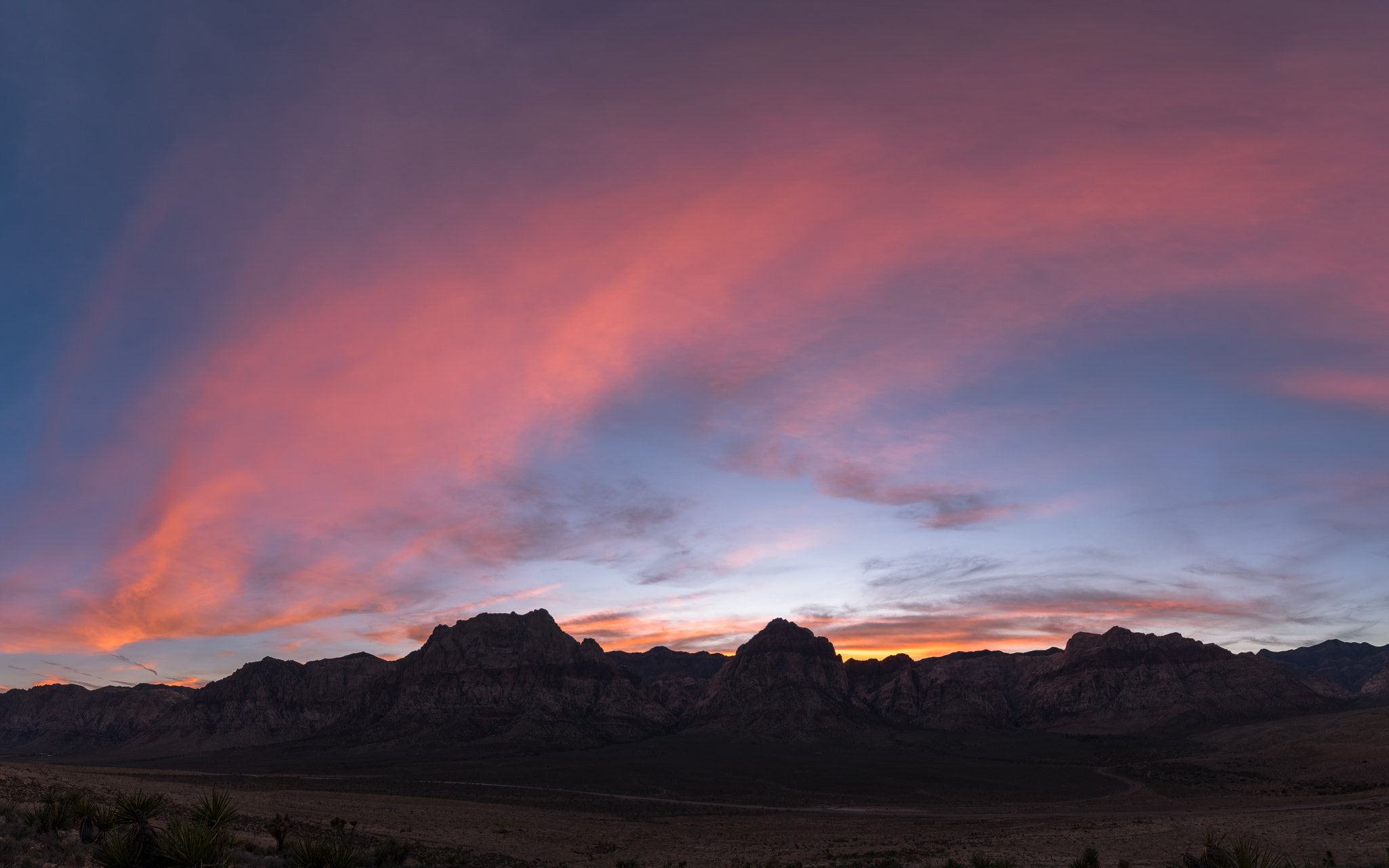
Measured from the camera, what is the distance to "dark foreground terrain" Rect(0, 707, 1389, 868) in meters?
38.7

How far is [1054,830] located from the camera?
49.8 metres

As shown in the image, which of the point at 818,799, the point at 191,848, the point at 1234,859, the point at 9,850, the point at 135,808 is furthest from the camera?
the point at 818,799

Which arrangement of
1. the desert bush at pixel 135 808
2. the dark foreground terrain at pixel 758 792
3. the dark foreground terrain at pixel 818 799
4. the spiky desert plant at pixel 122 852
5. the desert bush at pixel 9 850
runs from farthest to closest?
the dark foreground terrain at pixel 818 799, the dark foreground terrain at pixel 758 792, the desert bush at pixel 135 808, the desert bush at pixel 9 850, the spiky desert plant at pixel 122 852

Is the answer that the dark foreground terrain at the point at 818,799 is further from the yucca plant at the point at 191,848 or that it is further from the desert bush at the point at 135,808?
the yucca plant at the point at 191,848

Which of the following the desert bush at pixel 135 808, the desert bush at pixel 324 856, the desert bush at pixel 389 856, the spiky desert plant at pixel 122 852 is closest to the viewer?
the spiky desert plant at pixel 122 852

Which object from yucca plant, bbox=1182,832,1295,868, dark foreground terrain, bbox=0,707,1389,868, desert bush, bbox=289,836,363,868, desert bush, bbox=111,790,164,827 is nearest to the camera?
yucca plant, bbox=1182,832,1295,868

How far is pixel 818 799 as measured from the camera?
8019 cm

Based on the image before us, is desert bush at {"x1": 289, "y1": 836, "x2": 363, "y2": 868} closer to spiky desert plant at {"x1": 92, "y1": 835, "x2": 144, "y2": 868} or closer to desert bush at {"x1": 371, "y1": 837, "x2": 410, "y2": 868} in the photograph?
spiky desert plant at {"x1": 92, "y1": 835, "x2": 144, "y2": 868}

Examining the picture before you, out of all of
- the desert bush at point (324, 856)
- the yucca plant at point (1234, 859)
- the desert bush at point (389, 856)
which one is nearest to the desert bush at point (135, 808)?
the desert bush at point (324, 856)

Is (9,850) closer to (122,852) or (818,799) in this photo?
(122,852)

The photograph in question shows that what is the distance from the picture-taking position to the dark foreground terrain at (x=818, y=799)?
38688 millimetres

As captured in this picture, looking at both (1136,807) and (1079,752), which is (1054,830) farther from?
(1079,752)

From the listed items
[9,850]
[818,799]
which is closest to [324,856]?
[9,850]

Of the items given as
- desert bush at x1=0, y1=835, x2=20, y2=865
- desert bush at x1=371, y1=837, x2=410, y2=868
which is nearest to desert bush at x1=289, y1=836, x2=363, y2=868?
desert bush at x1=371, y1=837, x2=410, y2=868
